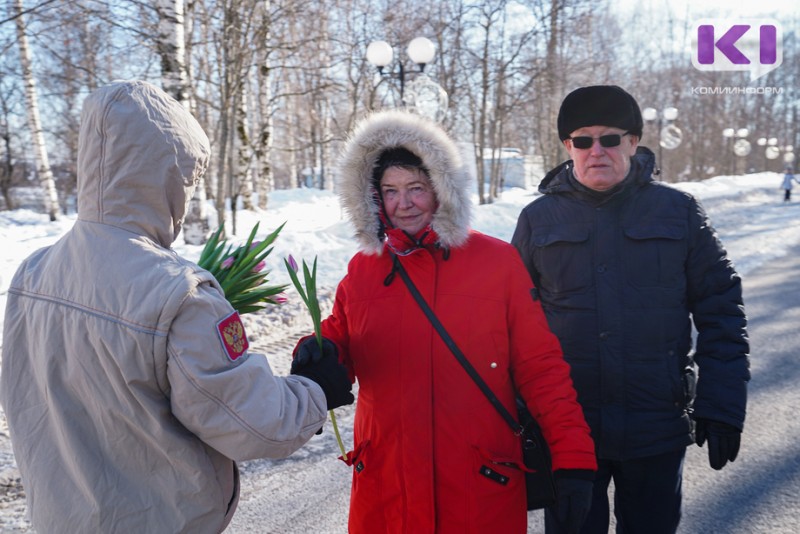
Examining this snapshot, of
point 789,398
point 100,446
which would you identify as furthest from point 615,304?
point 789,398

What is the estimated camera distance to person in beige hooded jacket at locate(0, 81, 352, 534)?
4.26ft

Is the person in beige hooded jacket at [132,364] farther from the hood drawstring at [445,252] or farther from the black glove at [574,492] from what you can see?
the black glove at [574,492]

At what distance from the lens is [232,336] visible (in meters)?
1.37

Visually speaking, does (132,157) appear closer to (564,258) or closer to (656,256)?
(564,258)

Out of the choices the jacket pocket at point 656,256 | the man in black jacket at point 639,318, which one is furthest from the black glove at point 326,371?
the jacket pocket at point 656,256

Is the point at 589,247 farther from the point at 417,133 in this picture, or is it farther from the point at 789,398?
the point at 789,398

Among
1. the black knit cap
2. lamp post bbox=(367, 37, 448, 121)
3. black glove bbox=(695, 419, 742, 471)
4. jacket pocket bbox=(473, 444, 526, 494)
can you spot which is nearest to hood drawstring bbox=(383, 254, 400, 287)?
jacket pocket bbox=(473, 444, 526, 494)

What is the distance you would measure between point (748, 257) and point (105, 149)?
1234 centimetres

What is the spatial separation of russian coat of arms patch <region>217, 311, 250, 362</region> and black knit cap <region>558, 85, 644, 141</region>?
4.89ft

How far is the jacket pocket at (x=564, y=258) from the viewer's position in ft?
7.22

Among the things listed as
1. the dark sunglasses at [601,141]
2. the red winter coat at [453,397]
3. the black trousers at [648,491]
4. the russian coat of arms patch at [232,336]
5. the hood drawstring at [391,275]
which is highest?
the dark sunglasses at [601,141]

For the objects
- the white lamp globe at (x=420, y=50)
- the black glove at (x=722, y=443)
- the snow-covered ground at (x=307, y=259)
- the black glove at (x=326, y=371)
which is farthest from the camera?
the white lamp globe at (x=420, y=50)

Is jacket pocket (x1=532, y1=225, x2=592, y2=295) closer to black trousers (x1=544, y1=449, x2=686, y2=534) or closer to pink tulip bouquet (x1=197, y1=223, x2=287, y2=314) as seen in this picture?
black trousers (x1=544, y1=449, x2=686, y2=534)

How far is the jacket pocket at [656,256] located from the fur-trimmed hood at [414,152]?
2.02ft
